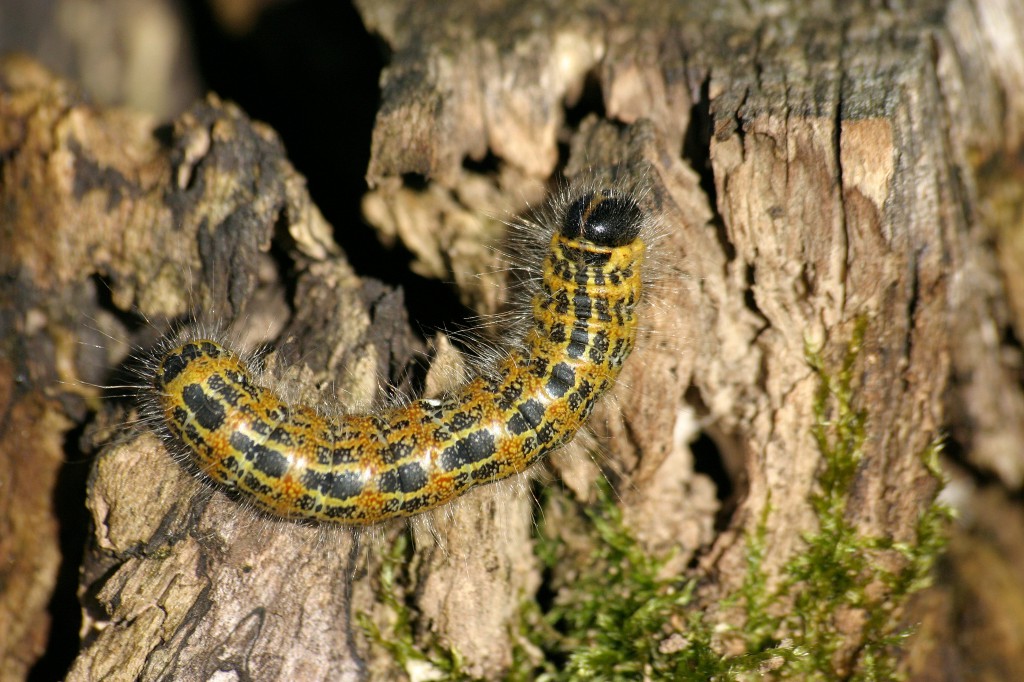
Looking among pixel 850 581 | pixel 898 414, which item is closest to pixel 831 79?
pixel 898 414

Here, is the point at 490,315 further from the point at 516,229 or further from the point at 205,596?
the point at 205,596

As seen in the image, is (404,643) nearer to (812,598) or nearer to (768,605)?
(768,605)

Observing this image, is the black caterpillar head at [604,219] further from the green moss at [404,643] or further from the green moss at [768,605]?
the green moss at [404,643]

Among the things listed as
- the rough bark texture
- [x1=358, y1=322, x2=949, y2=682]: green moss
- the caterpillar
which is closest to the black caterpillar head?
the caterpillar

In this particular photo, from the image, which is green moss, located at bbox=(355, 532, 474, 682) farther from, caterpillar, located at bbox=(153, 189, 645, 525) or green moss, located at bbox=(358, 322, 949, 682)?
caterpillar, located at bbox=(153, 189, 645, 525)

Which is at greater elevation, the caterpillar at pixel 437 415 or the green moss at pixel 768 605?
the caterpillar at pixel 437 415

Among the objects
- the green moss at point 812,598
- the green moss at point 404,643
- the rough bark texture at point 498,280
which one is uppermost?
the rough bark texture at point 498,280

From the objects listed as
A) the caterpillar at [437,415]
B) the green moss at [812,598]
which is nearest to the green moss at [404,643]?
the caterpillar at [437,415]
